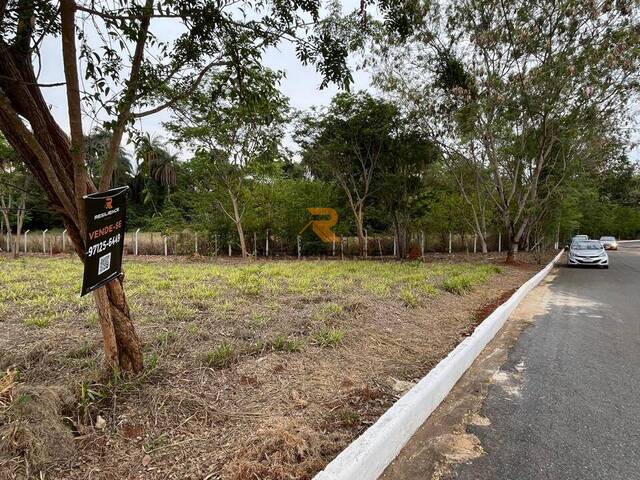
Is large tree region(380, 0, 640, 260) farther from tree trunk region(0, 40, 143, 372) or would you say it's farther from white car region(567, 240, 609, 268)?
tree trunk region(0, 40, 143, 372)

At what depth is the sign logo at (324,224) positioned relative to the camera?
1841 cm

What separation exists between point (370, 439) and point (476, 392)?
154cm

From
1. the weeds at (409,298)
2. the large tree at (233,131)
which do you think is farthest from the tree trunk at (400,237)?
the weeds at (409,298)

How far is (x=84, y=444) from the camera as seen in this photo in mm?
2133

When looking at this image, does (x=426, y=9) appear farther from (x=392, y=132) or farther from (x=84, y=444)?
(x=84, y=444)

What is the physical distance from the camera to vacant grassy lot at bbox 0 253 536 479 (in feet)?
6.73

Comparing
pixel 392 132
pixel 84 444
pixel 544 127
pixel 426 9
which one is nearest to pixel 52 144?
pixel 84 444

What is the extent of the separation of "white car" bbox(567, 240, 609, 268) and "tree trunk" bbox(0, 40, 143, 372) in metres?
16.6

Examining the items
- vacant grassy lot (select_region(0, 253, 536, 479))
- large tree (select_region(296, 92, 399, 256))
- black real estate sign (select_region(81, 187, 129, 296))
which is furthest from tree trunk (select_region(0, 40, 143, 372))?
large tree (select_region(296, 92, 399, 256))

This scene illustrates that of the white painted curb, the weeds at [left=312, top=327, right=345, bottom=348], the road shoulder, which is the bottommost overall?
the road shoulder

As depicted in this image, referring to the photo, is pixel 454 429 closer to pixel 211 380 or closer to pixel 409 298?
pixel 211 380

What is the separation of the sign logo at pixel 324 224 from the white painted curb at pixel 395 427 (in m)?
14.7

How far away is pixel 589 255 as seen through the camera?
1463 cm

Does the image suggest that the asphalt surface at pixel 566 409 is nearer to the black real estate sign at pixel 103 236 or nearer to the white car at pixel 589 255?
the black real estate sign at pixel 103 236
